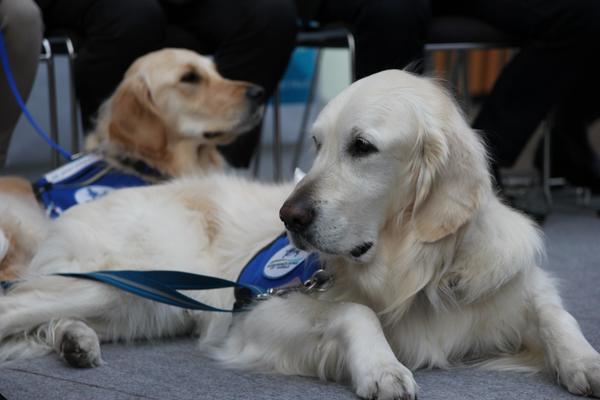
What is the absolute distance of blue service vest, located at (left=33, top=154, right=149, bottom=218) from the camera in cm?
295

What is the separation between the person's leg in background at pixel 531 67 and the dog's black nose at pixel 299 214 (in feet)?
7.19

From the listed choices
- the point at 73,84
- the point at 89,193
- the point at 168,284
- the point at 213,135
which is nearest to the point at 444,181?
the point at 168,284

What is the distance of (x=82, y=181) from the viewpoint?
3.17m

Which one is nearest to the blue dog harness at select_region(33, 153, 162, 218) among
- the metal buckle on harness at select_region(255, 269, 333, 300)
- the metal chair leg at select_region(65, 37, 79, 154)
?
the metal chair leg at select_region(65, 37, 79, 154)

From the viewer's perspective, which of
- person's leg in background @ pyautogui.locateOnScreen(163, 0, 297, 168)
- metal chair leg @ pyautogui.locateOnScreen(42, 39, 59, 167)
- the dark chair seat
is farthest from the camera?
the dark chair seat

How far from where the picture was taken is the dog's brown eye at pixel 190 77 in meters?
3.51

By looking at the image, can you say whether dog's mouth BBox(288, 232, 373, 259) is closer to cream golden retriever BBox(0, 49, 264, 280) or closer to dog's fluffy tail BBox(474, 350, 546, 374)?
dog's fluffy tail BBox(474, 350, 546, 374)

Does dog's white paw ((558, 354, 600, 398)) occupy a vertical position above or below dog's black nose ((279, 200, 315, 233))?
below

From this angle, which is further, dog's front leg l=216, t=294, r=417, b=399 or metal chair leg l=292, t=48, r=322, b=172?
metal chair leg l=292, t=48, r=322, b=172

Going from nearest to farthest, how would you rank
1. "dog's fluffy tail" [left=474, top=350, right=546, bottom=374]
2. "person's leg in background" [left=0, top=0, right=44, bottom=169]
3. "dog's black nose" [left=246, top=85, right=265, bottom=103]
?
"dog's fluffy tail" [left=474, top=350, right=546, bottom=374], "person's leg in background" [left=0, top=0, right=44, bottom=169], "dog's black nose" [left=246, top=85, right=265, bottom=103]

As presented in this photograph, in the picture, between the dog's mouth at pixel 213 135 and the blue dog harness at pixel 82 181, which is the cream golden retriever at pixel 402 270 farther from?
the dog's mouth at pixel 213 135

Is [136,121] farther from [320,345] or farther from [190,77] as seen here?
[320,345]

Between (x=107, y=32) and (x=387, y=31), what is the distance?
48.7 inches

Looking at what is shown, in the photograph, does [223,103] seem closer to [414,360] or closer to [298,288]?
[298,288]
